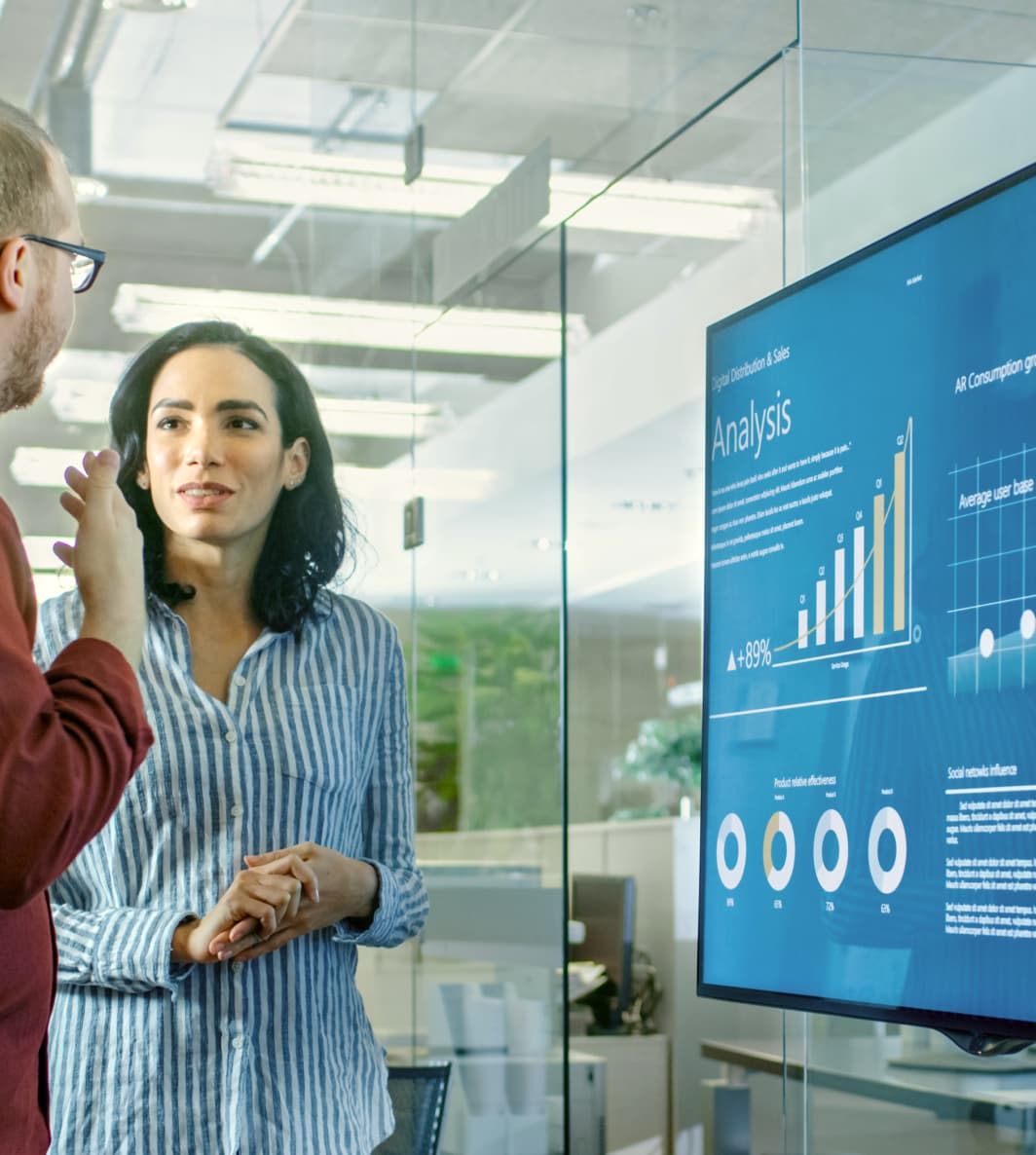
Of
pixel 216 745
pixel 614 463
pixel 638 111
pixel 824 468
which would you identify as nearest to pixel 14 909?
pixel 216 745

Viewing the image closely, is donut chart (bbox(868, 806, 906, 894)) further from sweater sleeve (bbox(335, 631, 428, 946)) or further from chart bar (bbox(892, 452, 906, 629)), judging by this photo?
sweater sleeve (bbox(335, 631, 428, 946))

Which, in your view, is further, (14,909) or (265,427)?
(265,427)

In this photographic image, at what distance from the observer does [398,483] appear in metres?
3.15

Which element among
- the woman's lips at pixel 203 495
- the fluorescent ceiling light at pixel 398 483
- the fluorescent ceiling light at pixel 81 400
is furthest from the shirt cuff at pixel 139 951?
the fluorescent ceiling light at pixel 81 400

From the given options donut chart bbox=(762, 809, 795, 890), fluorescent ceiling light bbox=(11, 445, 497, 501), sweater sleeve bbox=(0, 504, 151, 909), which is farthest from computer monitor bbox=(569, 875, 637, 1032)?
sweater sleeve bbox=(0, 504, 151, 909)

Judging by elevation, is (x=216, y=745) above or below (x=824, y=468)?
below

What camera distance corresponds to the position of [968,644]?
1.52 m

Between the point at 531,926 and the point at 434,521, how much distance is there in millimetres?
842

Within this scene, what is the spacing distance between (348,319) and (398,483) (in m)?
0.33

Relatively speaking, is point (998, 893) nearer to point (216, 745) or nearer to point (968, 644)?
point (968, 644)

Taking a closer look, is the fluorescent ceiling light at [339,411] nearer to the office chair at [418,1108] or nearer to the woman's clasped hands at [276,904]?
the office chair at [418,1108]

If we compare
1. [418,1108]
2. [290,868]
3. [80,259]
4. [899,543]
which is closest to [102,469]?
[80,259]

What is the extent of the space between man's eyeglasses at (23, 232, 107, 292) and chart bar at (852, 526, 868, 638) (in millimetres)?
804

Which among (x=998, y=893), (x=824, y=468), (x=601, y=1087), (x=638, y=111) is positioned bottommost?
(x=601, y=1087)
